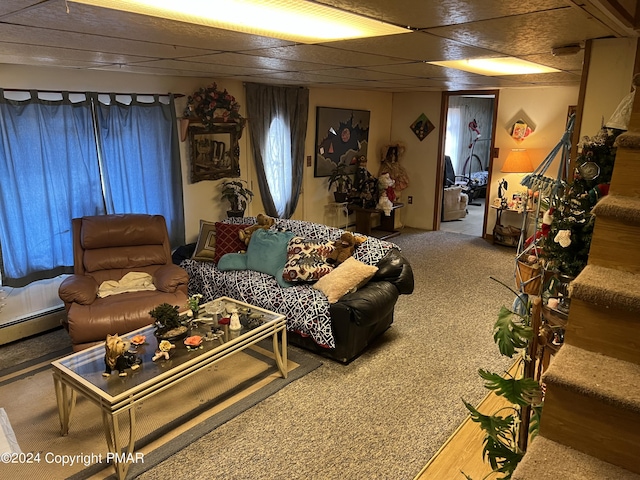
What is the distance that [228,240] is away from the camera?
445cm

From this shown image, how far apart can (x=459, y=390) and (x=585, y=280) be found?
6.15 ft

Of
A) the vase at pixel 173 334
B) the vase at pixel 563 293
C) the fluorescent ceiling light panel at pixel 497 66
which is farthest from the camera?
the fluorescent ceiling light panel at pixel 497 66

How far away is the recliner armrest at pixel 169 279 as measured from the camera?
3748mm

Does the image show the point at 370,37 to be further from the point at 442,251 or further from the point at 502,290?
the point at 442,251

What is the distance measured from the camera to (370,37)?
2.08 metres

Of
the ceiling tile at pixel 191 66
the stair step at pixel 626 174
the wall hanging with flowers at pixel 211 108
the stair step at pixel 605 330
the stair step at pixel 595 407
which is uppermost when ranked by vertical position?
the ceiling tile at pixel 191 66

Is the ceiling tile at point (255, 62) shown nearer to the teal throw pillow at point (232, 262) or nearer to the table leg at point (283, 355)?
the teal throw pillow at point (232, 262)

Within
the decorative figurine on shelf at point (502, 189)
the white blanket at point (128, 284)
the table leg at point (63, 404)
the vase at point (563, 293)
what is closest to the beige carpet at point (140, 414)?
the table leg at point (63, 404)

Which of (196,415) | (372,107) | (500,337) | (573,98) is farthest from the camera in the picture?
(372,107)

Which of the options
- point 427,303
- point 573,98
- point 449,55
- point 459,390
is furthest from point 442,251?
point 449,55

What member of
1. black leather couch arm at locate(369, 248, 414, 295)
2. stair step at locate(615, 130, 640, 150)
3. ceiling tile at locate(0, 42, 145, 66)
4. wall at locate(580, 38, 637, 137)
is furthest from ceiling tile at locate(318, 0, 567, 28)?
black leather couch arm at locate(369, 248, 414, 295)

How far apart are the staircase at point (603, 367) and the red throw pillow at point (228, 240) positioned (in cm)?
331

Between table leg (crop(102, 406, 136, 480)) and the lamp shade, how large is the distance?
209 inches

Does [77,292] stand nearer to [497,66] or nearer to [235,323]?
[235,323]
